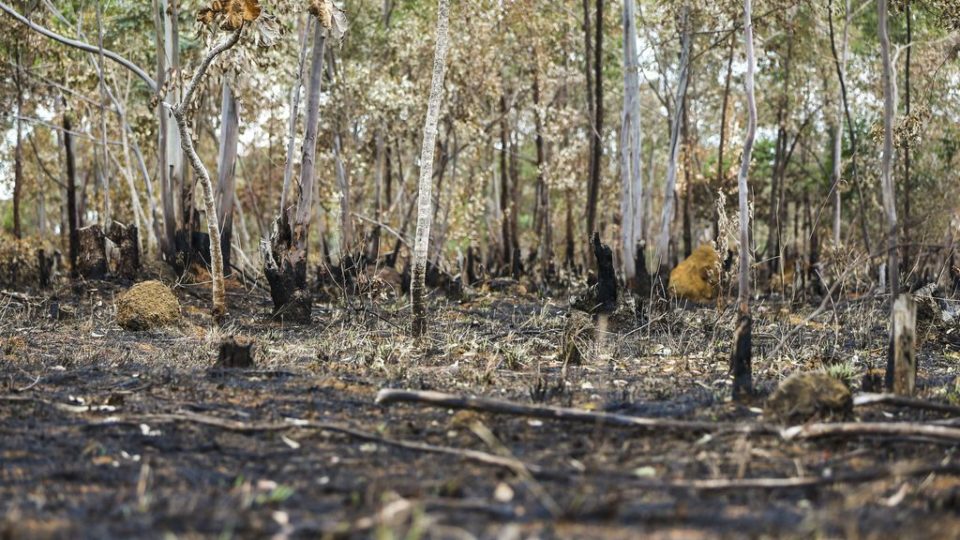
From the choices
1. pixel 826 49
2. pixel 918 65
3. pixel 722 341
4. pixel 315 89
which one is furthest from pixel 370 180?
pixel 722 341

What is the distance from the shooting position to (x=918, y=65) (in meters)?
18.7

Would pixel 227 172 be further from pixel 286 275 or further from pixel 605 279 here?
pixel 605 279

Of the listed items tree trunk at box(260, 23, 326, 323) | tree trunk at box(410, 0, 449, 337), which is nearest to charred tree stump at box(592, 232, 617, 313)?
tree trunk at box(410, 0, 449, 337)

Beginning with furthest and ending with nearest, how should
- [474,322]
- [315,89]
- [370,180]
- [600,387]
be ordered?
[370,180] → [315,89] → [474,322] → [600,387]

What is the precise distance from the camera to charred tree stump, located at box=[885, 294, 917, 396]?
5.41m

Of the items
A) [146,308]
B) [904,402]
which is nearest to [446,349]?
[146,308]

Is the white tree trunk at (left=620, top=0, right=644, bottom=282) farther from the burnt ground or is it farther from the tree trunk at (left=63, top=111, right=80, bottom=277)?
the tree trunk at (left=63, top=111, right=80, bottom=277)

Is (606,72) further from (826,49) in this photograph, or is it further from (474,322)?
(474,322)

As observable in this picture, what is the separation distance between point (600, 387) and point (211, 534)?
3630 millimetres

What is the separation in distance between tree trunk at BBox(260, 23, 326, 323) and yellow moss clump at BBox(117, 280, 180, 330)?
3.48 ft

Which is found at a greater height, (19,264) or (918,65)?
(918,65)

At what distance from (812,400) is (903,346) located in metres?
1.04

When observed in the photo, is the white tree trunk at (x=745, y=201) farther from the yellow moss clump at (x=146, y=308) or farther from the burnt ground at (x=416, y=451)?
the yellow moss clump at (x=146, y=308)

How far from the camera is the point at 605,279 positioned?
10328 mm
